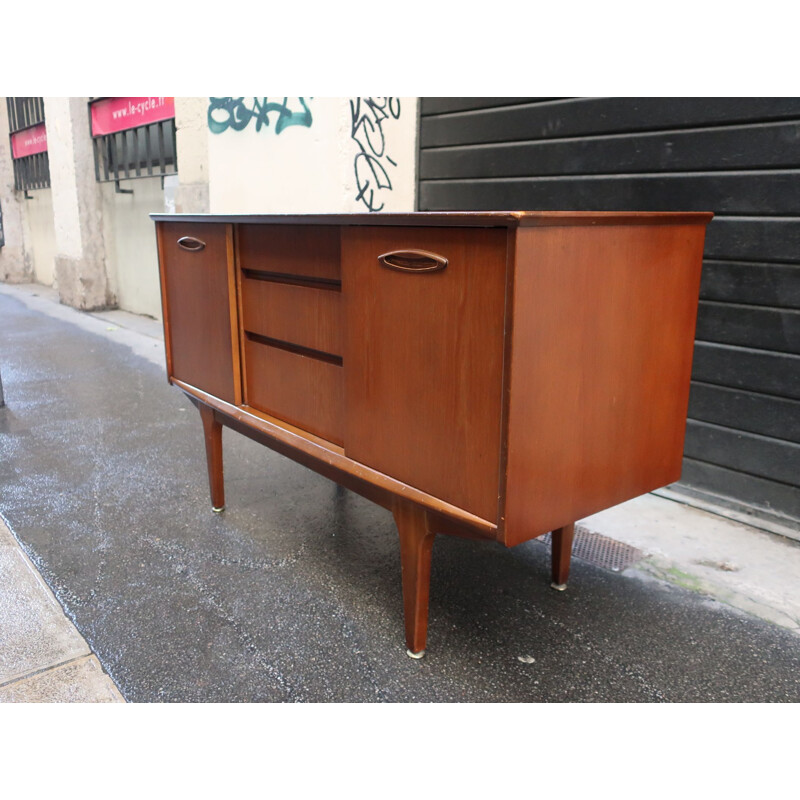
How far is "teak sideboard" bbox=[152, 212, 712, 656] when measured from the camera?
4.79 ft

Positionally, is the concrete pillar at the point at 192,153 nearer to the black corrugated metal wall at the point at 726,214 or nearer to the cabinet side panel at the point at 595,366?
the black corrugated metal wall at the point at 726,214

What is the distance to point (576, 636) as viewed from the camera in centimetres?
203

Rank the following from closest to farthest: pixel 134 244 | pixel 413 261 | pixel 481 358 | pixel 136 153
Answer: pixel 481 358
pixel 413 261
pixel 136 153
pixel 134 244

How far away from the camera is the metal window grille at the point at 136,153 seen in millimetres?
6852

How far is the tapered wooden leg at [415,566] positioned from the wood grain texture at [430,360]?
0.34 ft

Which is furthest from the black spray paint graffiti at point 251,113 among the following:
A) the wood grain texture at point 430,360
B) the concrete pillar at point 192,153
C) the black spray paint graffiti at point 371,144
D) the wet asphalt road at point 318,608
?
the wood grain texture at point 430,360

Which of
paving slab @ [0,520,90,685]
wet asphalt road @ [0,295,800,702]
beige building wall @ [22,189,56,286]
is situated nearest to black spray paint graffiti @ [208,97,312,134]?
wet asphalt road @ [0,295,800,702]

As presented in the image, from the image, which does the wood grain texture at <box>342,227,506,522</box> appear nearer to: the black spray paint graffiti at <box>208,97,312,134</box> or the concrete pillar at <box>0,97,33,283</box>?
the black spray paint graffiti at <box>208,97,312,134</box>

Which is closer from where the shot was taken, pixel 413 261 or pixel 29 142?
pixel 413 261

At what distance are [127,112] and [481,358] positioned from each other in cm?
725

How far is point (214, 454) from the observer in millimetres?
2814

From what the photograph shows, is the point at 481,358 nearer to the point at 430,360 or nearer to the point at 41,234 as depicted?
the point at 430,360

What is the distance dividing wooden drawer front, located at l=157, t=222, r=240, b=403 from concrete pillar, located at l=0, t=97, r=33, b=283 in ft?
36.7

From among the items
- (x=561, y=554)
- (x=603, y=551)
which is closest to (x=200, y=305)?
(x=561, y=554)
